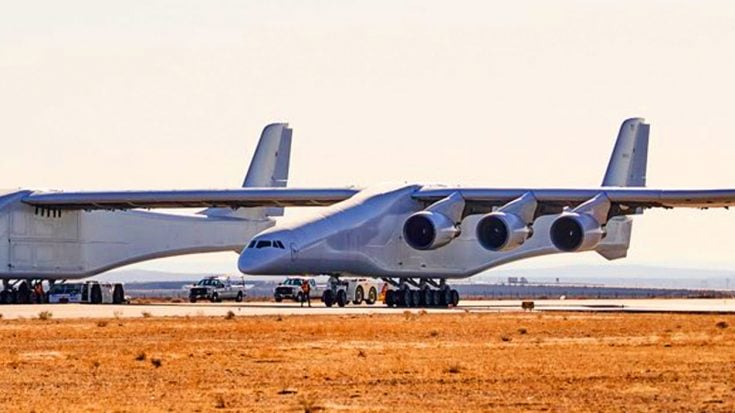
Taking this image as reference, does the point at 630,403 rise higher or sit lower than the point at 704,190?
lower

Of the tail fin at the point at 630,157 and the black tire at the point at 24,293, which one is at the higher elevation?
the tail fin at the point at 630,157

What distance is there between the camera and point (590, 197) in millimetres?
64688

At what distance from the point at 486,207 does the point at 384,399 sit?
149ft

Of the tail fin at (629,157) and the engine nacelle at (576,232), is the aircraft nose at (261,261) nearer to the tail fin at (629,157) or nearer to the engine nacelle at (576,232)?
the engine nacelle at (576,232)

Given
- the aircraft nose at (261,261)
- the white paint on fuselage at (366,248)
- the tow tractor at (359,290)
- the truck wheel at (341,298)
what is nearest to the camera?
the aircraft nose at (261,261)

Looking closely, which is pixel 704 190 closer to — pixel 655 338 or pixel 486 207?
pixel 486 207

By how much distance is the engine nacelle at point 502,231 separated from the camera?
62.1 metres

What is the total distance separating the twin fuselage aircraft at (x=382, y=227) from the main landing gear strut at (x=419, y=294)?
7 cm

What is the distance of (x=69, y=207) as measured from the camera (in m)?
75.4

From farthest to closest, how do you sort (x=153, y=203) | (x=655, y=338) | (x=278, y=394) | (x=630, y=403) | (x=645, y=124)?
(x=645, y=124) < (x=153, y=203) < (x=655, y=338) < (x=278, y=394) < (x=630, y=403)

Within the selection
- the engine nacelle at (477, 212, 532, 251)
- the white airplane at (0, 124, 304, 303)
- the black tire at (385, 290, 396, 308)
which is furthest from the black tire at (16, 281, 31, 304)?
the engine nacelle at (477, 212, 532, 251)

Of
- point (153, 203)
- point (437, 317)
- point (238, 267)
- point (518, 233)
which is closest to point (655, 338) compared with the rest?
point (437, 317)

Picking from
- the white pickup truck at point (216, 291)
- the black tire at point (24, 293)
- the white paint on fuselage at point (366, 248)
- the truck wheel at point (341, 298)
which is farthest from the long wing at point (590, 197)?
the white pickup truck at point (216, 291)

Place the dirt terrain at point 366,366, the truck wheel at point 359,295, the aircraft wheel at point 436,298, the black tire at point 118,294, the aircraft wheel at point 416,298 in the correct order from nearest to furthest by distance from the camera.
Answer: the dirt terrain at point 366,366 < the aircraft wheel at point 416,298 < the aircraft wheel at point 436,298 < the truck wheel at point 359,295 < the black tire at point 118,294
